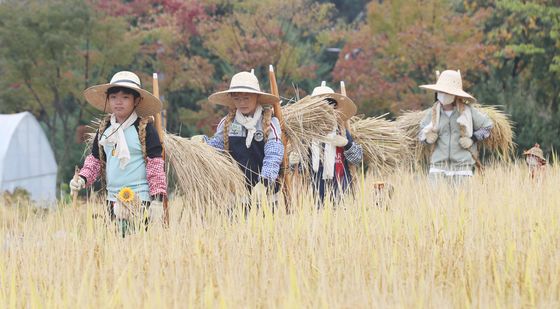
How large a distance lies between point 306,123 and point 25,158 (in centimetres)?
1031

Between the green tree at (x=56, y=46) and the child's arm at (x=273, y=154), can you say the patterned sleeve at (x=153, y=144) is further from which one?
the green tree at (x=56, y=46)

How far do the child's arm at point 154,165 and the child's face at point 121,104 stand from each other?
0.53ft

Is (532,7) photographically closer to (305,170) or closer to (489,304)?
(305,170)

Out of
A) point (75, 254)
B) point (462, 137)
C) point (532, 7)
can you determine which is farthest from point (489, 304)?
point (532, 7)

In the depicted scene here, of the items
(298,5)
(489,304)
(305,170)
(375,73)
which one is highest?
(298,5)

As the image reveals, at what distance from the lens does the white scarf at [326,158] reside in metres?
7.03

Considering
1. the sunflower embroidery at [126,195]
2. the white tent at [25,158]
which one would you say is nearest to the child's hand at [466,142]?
the sunflower embroidery at [126,195]

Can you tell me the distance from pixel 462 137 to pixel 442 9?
8937mm

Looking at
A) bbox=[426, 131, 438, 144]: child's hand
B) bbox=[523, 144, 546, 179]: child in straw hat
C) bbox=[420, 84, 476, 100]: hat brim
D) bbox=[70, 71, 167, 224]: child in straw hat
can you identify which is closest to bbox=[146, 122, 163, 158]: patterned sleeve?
bbox=[70, 71, 167, 224]: child in straw hat

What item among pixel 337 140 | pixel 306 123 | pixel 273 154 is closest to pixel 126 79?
pixel 273 154

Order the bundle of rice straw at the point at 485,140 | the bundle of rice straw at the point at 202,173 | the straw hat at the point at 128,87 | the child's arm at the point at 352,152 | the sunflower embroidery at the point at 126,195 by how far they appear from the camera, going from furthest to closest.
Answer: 1. the bundle of rice straw at the point at 485,140
2. the child's arm at the point at 352,152
3. the bundle of rice straw at the point at 202,173
4. the straw hat at the point at 128,87
5. the sunflower embroidery at the point at 126,195

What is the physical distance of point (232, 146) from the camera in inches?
251

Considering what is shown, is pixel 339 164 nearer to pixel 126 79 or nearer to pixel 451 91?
pixel 451 91

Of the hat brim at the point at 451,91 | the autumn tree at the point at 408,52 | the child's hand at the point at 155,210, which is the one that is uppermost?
the autumn tree at the point at 408,52
